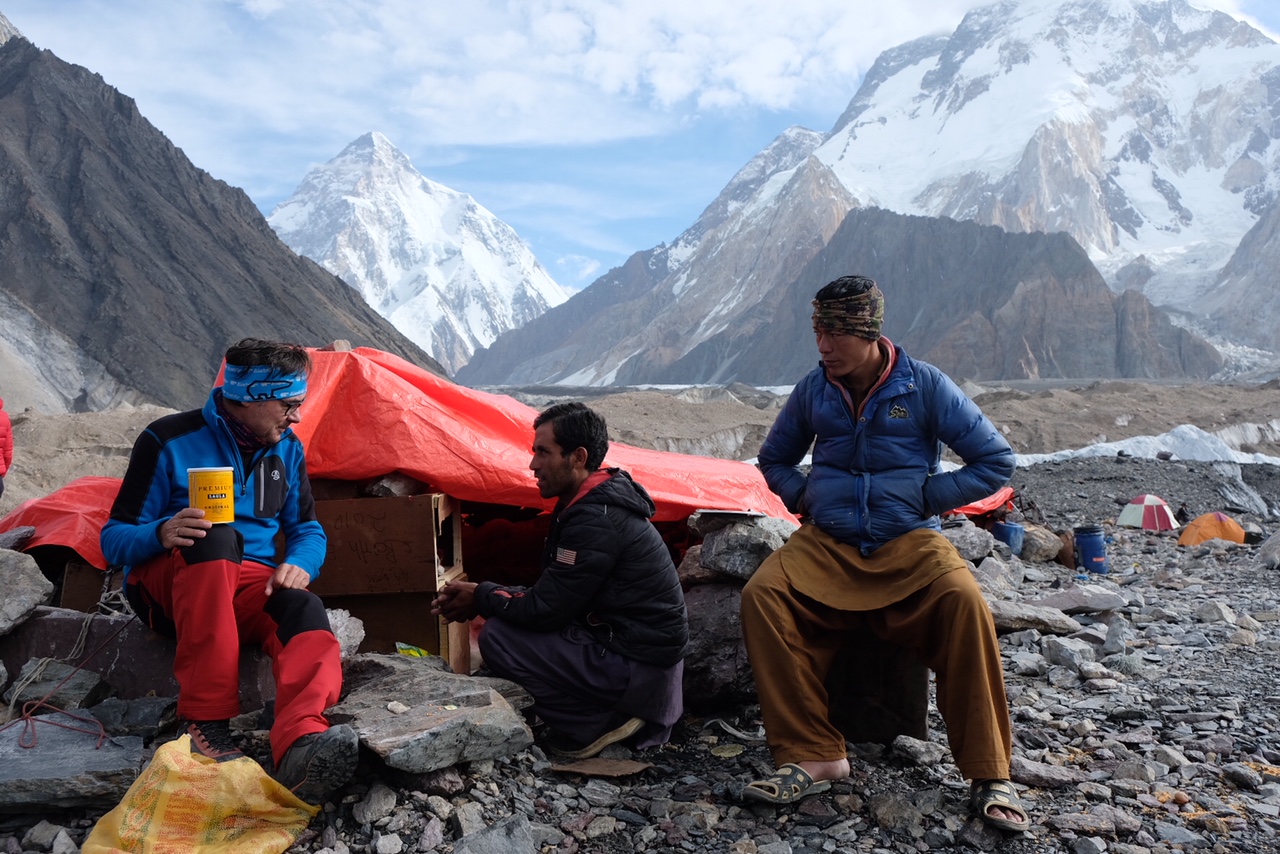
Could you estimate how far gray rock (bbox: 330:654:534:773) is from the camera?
2.88 meters

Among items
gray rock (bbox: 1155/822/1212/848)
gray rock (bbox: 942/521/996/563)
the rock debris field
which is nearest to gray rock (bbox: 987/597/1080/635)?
the rock debris field

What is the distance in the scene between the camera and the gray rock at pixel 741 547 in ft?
13.7

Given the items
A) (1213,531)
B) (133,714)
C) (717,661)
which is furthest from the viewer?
(1213,531)

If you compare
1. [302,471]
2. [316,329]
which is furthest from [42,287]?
[302,471]

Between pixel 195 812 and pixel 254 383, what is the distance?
1363 mm

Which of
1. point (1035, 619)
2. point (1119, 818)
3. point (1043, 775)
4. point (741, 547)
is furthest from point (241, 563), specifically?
point (1035, 619)

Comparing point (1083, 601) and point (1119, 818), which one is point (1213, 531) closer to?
point (1083, 601)

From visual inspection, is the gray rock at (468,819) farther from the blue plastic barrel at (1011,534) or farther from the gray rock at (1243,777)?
the blue plastic barrel at (1011,534)

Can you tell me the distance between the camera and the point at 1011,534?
9.06 m

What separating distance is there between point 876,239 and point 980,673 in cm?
8901

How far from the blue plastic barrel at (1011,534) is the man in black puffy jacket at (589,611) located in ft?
20.4

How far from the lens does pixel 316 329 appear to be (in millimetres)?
42062

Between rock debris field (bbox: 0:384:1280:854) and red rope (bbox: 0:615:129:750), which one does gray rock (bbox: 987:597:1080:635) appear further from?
red rope (bbox: 0:615:129:750)

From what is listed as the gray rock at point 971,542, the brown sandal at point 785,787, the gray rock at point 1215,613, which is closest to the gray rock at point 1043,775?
the brown sandal at point 785,787
